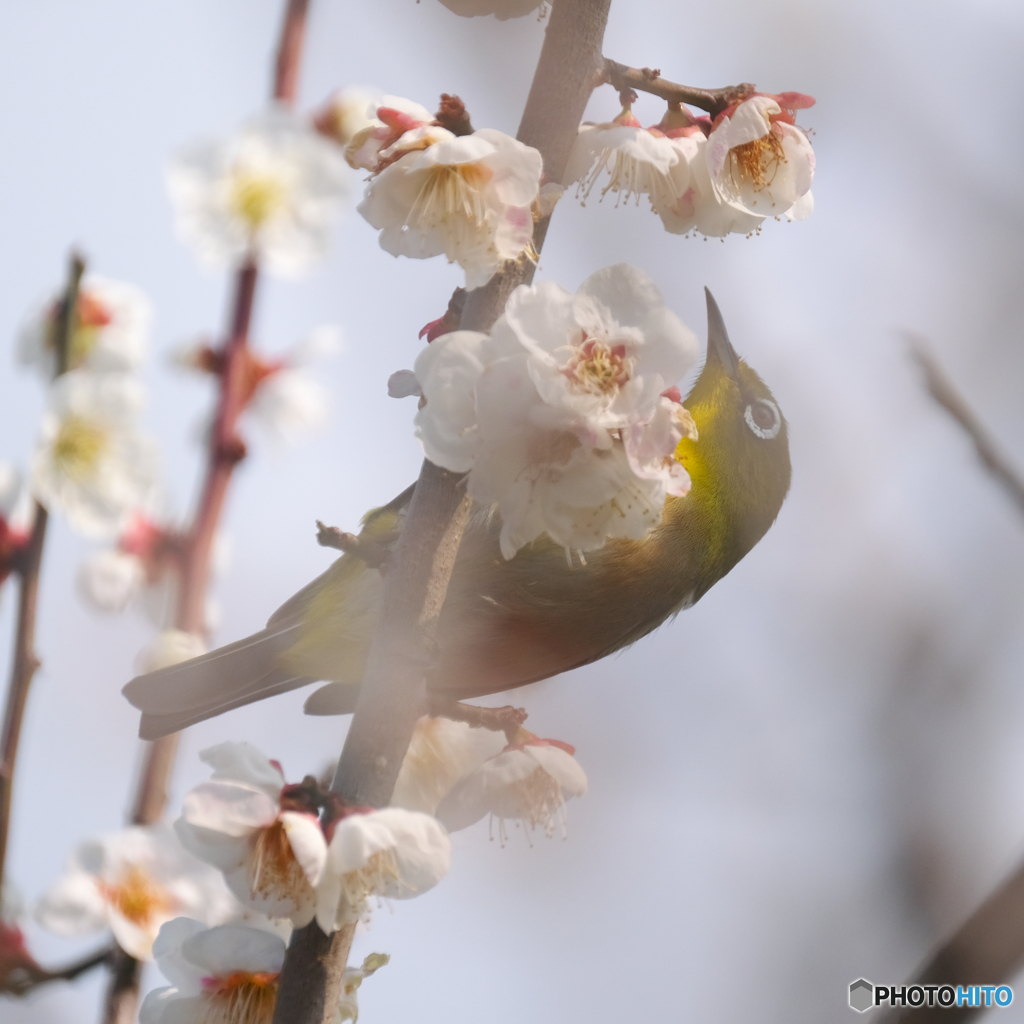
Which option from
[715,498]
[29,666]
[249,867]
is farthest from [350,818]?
[715,498]

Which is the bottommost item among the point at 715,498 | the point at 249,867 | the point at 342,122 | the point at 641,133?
the point at 715,498

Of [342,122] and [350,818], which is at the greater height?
[342,122]

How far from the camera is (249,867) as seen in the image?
1.55m

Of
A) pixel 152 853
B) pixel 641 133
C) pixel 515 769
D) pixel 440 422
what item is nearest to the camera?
pixel 440 422

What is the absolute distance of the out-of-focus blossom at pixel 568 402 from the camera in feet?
4.80

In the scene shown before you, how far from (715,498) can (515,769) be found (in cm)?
185

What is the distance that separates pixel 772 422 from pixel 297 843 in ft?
9.62

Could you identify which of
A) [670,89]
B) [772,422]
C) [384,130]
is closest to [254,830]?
[384,130]

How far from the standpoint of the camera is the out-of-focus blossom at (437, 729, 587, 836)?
6.86 feet

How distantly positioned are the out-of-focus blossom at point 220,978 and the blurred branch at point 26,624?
459 millimetres

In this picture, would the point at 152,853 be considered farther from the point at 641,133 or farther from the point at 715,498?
the point at 715,498

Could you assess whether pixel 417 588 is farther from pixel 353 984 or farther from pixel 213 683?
pixel 213 683

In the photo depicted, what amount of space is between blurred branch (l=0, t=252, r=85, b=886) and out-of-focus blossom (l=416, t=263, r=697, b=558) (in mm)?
1111

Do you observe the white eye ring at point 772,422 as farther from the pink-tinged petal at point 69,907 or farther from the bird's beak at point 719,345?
the pink-tinged petal at point 69,907
